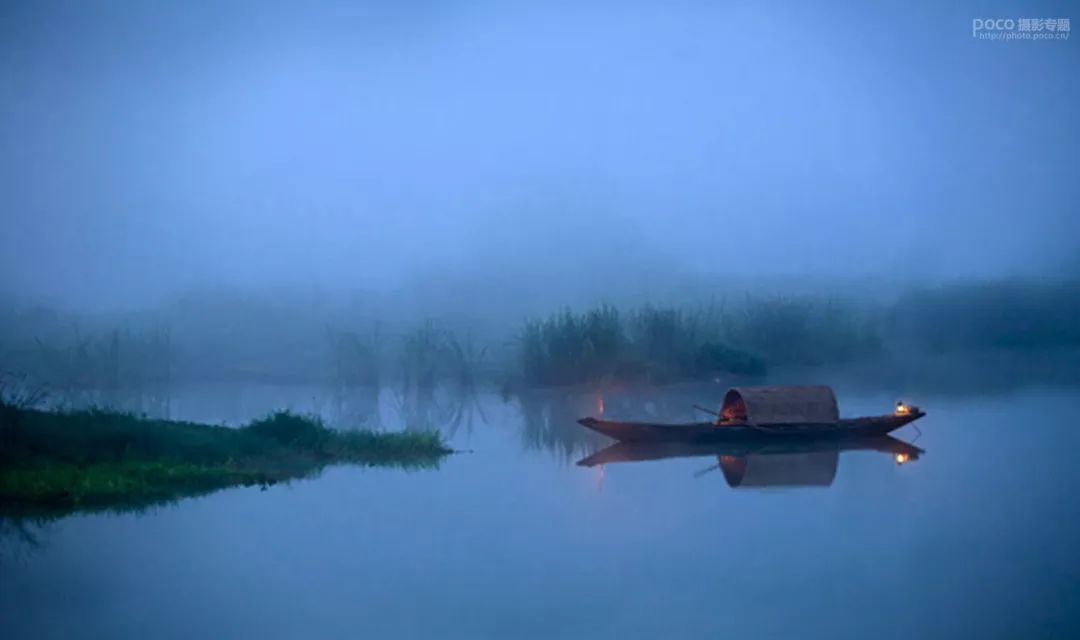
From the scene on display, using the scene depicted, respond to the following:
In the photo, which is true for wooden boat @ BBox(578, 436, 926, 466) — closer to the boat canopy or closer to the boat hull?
the boat hull

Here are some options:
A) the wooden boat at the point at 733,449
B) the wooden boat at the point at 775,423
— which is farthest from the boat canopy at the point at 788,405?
the wooden boat at the point at 733,449

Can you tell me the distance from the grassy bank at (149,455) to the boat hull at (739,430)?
1399 mm

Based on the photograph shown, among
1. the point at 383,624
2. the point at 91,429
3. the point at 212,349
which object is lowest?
the point at 383,624

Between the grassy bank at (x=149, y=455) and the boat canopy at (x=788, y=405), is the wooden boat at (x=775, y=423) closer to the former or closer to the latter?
the boat canopy at (x=788, y=405)

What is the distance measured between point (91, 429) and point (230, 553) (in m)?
2.00

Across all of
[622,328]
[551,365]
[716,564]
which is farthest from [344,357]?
[716,564]

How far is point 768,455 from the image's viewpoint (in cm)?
731

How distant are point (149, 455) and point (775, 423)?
14.7ft

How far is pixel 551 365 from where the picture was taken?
1082cm

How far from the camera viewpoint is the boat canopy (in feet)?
24.4

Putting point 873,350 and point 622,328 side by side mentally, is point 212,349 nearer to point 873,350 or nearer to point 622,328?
point 622,328

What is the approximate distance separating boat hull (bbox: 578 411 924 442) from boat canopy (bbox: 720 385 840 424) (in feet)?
0.17

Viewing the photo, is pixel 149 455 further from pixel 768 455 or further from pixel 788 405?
pixel 788 405

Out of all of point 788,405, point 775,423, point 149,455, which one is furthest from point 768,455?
point 149,455
